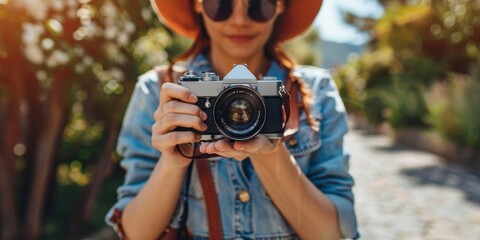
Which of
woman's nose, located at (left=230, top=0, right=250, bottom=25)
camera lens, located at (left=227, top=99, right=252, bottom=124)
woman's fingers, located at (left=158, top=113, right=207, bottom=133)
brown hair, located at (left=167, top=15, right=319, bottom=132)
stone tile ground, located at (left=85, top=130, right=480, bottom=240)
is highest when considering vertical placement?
woman's nose, located at (left=230, top=0, right=250, bottom=25)

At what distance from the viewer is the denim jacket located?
5.69ft

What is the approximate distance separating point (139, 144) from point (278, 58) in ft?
1.92

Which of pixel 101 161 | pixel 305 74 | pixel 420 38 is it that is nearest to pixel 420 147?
pixel 420 38

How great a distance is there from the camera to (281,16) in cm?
204

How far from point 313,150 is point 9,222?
4.57m

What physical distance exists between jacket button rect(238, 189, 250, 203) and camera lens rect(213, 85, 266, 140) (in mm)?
369

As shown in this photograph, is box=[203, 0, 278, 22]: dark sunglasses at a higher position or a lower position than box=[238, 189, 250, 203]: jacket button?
higher

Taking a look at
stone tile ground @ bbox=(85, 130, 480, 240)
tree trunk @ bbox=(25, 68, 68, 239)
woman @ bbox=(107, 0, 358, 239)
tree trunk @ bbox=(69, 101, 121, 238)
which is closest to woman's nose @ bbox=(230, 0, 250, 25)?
woman @ bbox=(107, 0, 358, 239)

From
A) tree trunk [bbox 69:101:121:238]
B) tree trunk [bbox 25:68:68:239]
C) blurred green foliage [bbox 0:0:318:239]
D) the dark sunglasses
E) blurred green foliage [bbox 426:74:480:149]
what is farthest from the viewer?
blurred green foliage [bbox 426:74:480:149]

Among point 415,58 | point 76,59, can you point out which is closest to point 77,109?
point 76,59

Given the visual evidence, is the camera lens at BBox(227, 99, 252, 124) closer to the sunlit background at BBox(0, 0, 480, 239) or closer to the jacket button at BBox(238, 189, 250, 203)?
the jacket button at BBox(238, 189, 250, 203)

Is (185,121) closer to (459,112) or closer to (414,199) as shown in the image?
(414,199)

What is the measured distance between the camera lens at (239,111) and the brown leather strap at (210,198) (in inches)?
11.6

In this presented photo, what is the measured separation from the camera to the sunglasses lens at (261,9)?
1.75 metres
